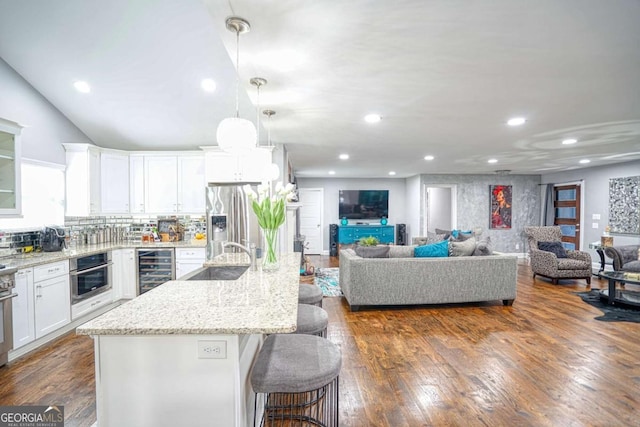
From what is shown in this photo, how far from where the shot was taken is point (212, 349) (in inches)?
49.3

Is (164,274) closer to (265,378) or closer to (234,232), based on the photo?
(234,232)

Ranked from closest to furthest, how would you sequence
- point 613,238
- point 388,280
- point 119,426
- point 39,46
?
point 119,426 < point 39,46 < point 388,280 < point 613,238

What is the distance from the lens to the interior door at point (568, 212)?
7148mm

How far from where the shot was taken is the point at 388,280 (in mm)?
4039

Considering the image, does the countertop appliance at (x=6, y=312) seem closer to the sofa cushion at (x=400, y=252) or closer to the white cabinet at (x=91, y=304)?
the white cabinet at (x=91, y=304)

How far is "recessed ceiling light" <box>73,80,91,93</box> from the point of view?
11.3 ft

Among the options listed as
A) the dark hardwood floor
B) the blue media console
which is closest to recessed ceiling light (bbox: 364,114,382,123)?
the dark hardwood floor

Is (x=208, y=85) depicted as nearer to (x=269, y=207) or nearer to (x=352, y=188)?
(x=269, y=207)

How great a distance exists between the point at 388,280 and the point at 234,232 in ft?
7.31

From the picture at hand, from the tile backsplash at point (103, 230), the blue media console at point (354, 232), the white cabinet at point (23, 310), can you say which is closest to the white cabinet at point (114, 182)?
the tile backsplash at point (103, 230)

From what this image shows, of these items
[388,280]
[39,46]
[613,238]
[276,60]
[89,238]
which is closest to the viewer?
[276,60]

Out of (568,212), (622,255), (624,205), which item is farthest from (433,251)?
(568,212)

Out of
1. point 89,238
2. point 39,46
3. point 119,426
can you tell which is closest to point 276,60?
point 119,426
